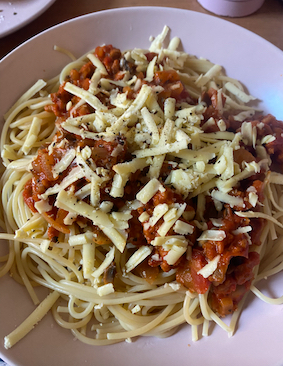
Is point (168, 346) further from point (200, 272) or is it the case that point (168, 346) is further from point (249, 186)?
point (249, 186)

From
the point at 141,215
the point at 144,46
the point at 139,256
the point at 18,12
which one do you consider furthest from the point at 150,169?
the point at 18,12

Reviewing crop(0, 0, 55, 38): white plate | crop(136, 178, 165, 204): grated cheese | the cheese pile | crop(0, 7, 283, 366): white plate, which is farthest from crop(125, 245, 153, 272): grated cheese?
crop(0, 0, 55, 38): white plate

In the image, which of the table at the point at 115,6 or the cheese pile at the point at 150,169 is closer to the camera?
the cheese pile at the point at 150,169

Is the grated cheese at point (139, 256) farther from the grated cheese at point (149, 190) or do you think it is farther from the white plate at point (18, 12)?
the white plate at point (18, 12)

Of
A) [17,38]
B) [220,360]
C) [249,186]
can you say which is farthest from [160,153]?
[17,38]

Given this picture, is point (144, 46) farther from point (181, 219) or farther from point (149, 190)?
point (181, 219)

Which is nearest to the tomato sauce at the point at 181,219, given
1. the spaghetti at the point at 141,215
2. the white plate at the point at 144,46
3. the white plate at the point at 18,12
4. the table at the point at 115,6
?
the spaghetti at the point at 141,215

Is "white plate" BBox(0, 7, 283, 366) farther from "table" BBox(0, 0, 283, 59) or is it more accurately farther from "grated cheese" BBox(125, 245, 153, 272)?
"table" BBox(0, 0, 283, 59)
